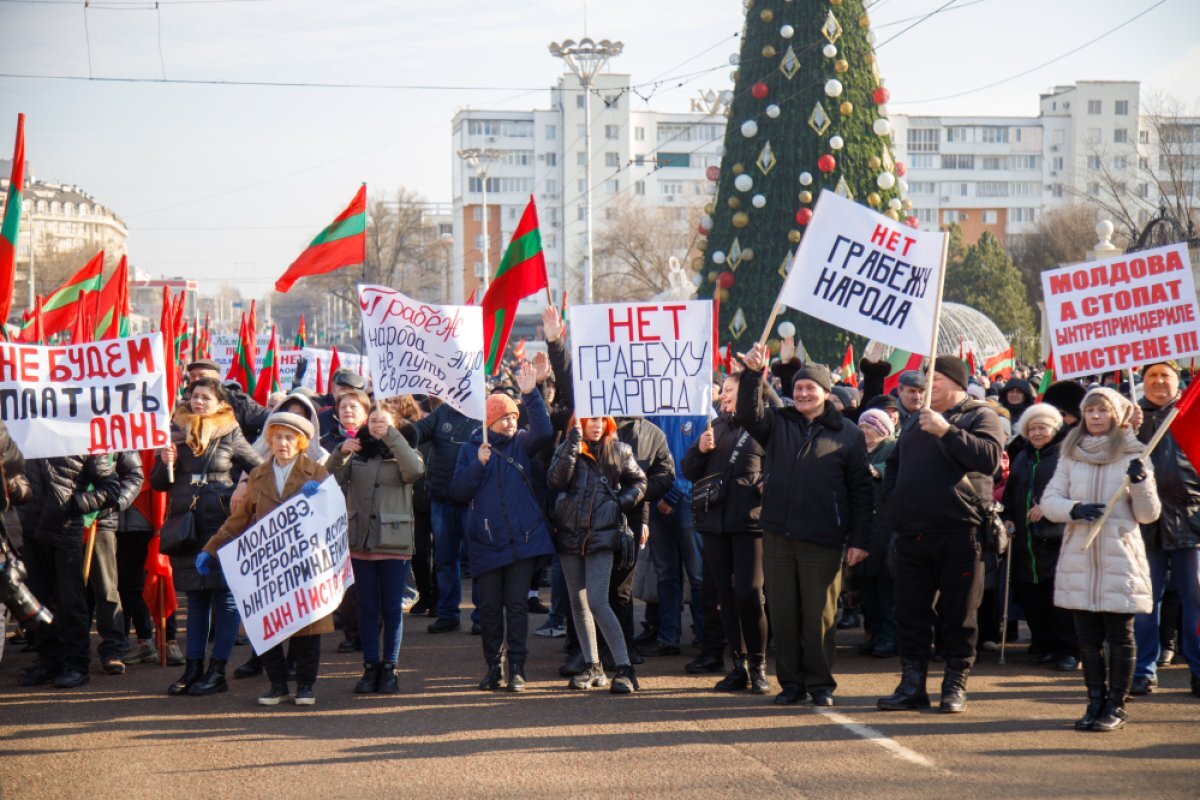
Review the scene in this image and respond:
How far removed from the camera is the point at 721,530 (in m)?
8.49

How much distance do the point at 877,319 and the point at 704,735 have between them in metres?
2.72

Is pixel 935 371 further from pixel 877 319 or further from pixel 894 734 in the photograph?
pixel 894 734

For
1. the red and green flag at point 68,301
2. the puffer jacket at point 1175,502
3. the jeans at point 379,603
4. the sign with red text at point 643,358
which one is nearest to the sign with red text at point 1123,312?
the puffer jacket at point 1175,502

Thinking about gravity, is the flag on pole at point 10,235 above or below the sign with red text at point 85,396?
above

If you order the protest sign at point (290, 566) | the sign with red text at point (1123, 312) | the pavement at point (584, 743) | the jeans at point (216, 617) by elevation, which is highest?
the sign with red text at point (1123, 312)

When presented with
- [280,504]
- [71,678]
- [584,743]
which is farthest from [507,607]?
[71,678]

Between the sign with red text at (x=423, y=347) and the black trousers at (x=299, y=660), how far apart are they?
176 centimetres

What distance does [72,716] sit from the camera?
309 inches

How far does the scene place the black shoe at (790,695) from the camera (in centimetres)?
789

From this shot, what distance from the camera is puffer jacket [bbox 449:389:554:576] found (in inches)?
334

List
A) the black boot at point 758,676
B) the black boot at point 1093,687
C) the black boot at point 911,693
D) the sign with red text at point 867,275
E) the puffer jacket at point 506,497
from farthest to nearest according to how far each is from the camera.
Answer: the puffer jacket at point 506,497 < the black boot at point 758,676 < the sign with red text at point 867,275 < the black boot at point 911,693 < the black boot at point 1093,687

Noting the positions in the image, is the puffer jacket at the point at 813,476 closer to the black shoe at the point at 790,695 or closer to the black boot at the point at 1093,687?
the black shoe at the point at 790,695

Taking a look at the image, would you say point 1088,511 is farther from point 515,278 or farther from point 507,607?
point 515,278

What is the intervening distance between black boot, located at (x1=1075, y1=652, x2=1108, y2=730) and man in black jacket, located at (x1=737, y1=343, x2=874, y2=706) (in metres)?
1.34
